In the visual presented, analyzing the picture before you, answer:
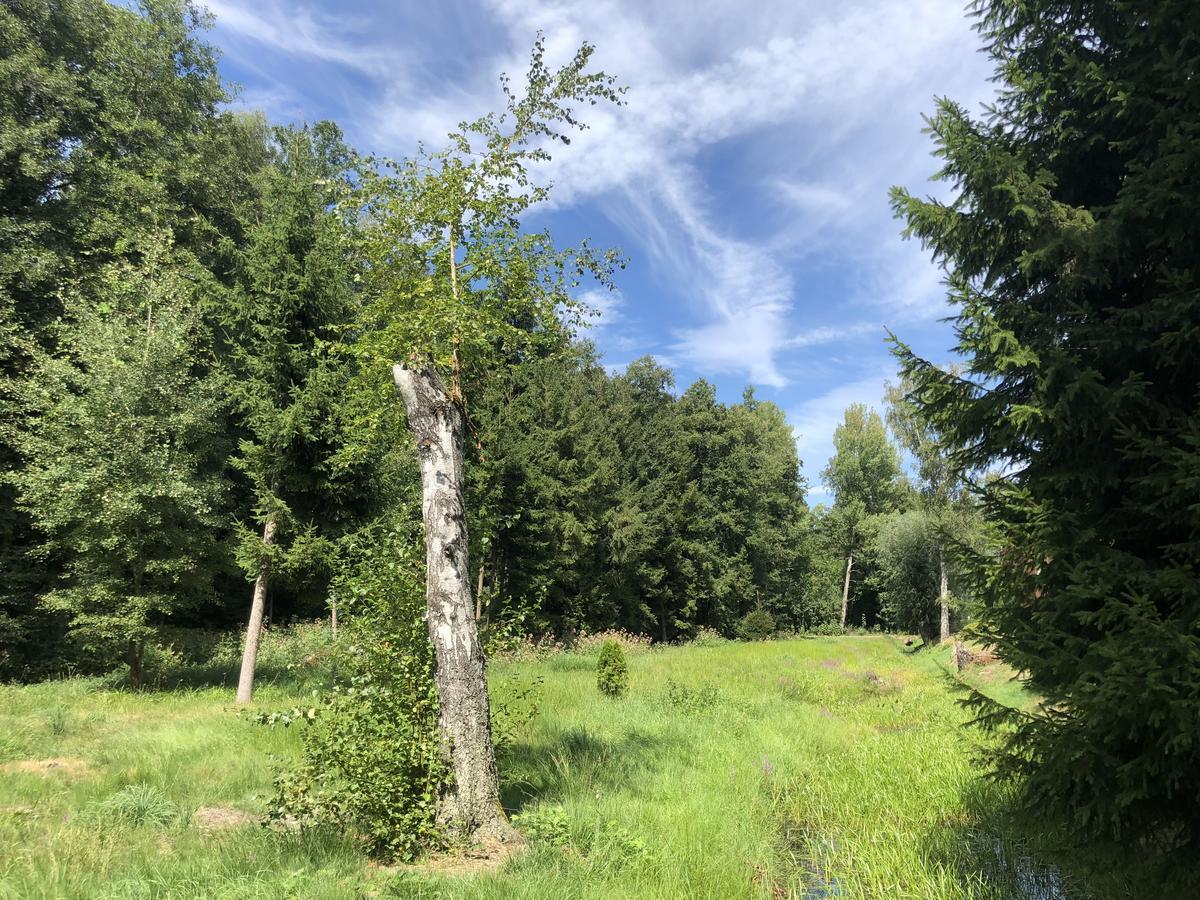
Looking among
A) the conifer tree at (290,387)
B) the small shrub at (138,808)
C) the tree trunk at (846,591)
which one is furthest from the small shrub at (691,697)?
the tree trunk at (846,591)

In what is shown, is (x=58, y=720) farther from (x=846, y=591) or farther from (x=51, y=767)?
(x=846, y=591)

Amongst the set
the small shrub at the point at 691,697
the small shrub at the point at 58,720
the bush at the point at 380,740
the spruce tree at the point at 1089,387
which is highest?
the spruce tree at the point at 1089,387

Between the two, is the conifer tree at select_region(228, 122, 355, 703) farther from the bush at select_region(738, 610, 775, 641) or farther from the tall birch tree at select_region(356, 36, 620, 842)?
the bush at select_region(738, 610, 775, 641)

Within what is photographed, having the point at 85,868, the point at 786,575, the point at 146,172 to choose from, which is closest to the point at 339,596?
the point at 85,868

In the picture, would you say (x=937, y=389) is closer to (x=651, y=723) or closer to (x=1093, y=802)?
(x=1093, y=802)

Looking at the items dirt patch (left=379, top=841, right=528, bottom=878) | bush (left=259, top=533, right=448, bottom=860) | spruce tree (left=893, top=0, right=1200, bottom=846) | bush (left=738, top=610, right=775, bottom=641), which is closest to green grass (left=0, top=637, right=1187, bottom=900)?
dirt patch (left=379, top=841, right=528, bottom=878)

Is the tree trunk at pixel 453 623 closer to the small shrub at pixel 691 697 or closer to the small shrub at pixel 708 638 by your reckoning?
the small shrub at pixel 691 697

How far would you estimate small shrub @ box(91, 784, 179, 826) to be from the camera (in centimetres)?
500

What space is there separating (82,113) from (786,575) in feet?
152

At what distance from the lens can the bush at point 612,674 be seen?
12492mm

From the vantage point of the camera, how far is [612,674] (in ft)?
41.4

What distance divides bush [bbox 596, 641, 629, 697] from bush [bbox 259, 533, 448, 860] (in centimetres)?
815

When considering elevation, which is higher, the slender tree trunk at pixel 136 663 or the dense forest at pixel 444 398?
the dense forest at pixel 444 398

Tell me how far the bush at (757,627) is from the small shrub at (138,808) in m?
35.1
